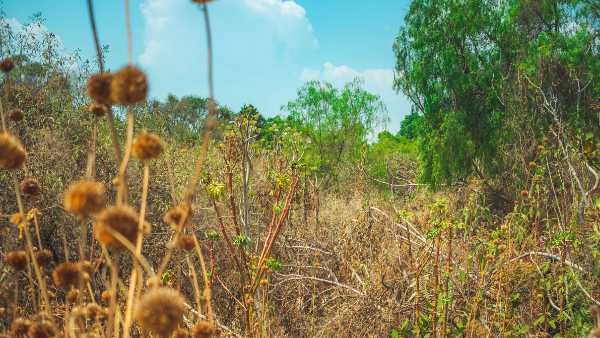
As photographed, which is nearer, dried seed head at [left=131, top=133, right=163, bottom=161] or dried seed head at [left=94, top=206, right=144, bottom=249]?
dried seed head at [left=94, top=206, right=144, bottom=249]

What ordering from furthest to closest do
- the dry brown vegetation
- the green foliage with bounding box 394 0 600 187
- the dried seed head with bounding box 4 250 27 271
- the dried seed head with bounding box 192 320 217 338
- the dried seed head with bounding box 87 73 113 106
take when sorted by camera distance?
the green foliage with bounding box 394 0 600 187 < the dry brown vegetation < the dried seed head with bounding box 4 250 27 271 < the dried seed head with bounding box 192 320 217 338 < the dried seed head with bounding box 87 73 113 106

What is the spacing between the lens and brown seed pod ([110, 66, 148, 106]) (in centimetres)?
89

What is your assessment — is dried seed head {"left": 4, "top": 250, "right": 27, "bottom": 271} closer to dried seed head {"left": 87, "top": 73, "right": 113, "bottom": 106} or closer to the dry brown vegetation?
the dry brown vegetation

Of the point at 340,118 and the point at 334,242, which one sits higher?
the point at 340,118

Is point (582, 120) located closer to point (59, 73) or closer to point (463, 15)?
point (463, 15)

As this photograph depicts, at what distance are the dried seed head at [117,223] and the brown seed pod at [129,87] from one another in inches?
7.5

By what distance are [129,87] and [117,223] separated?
9.3 inches

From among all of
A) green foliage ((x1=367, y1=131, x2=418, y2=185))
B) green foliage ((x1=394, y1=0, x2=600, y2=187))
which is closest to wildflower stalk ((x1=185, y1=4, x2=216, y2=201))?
green foliage ((x1=394, y1=0, x2=600, y2=187))

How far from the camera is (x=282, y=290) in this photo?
4852 millimetres

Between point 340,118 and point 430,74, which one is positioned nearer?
point 430,74

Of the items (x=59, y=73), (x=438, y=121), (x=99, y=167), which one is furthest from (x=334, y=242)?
(x=438, y=121)

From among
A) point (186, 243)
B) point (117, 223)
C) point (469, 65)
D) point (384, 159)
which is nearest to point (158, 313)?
point (117, 223)

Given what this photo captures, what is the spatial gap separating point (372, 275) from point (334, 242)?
5.42 feet

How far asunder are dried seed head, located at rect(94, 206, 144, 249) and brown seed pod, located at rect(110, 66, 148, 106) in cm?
19
